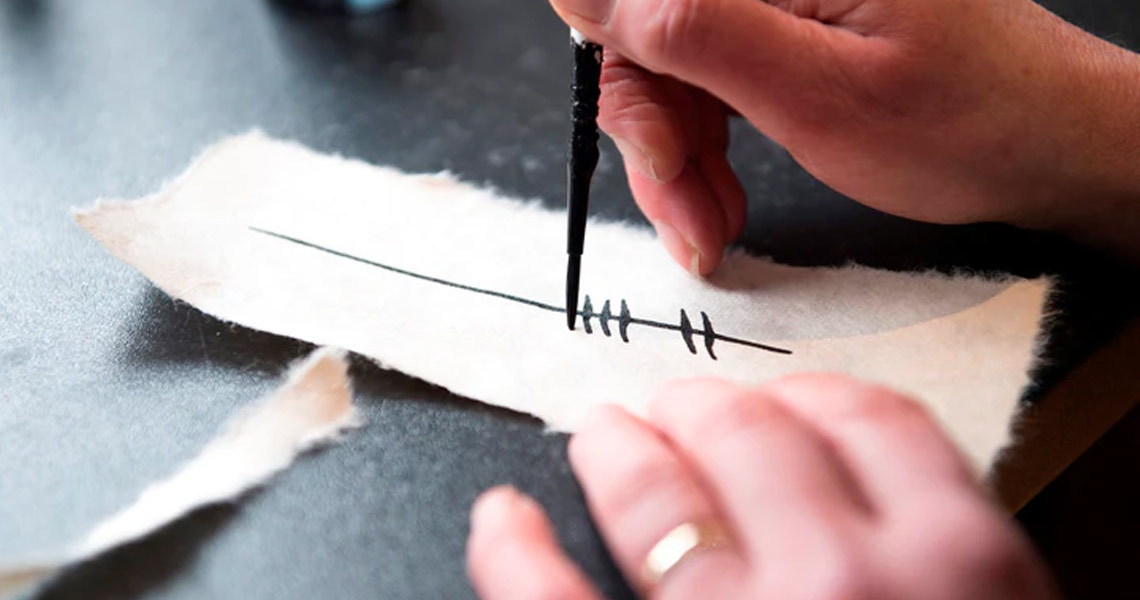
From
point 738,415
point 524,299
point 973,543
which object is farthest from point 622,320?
point 973,543

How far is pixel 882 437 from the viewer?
0.41 meters

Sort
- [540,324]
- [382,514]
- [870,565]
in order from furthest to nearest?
[540,324] → [382,514] → [870,565]

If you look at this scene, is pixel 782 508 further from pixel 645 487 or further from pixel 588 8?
pixel 588 8

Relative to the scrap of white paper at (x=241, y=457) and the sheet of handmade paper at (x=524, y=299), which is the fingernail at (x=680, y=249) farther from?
the scrap of white paper at (x=241, y=457)

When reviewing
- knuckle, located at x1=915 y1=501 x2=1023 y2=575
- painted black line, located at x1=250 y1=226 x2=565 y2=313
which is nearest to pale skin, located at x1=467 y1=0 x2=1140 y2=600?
knuckle, located at x1=915 y1=501 x2=1023 y2=575

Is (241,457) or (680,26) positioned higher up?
(680,26)

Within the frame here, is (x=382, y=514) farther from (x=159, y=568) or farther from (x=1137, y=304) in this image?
(x=1137, y=304)

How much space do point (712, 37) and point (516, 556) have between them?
30cm

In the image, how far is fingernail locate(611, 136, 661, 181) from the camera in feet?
2.21

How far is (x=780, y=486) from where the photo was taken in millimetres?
396

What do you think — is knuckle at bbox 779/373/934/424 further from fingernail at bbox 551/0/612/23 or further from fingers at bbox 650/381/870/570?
fingernail at bbox 551/0/612/23

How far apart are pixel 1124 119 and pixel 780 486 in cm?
41

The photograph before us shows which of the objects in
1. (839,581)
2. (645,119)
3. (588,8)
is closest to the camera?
(839,581)

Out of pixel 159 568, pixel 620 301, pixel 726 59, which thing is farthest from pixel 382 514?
pixel 726 59
